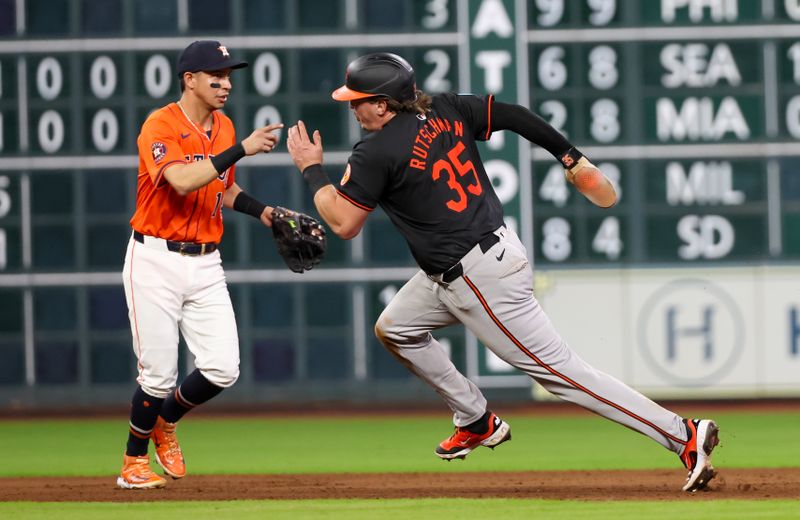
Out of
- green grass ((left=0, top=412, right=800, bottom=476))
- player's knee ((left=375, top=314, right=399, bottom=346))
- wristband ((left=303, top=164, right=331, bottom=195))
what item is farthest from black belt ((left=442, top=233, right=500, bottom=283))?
green grass ((left=0, top=412, right=800, bottom=476))

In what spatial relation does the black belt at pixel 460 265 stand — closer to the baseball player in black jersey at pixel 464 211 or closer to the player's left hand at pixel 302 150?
the baseball player in black jersey at pixel 464 211

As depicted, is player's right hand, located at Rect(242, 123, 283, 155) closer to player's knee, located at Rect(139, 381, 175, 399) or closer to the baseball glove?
the baseball glove

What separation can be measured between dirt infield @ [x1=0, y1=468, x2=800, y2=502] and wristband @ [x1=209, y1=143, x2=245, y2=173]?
4.31 ft

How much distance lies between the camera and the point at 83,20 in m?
9.40

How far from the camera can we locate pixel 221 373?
5.80 m

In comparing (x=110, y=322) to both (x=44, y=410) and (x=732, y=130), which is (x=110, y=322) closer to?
(x=44, y=410)

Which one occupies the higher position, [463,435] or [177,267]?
[177,267]

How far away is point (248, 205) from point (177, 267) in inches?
19.6

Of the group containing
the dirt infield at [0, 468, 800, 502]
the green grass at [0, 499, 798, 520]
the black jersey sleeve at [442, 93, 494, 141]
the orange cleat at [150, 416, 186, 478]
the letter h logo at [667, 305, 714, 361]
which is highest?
the black jersey sleeve at [442, 93, 494, 141]

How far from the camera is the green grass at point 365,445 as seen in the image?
22.9 ft

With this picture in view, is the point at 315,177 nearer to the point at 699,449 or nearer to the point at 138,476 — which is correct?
the point at 138,476

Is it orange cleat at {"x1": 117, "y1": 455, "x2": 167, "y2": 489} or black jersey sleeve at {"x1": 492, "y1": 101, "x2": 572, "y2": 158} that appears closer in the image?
black jersey sleeve at {"x1": 492, "y1": 101, "x2": 572, "y2": 158}

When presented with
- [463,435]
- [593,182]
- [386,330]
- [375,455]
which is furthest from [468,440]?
[375,455]

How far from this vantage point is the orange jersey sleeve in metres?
5.66
